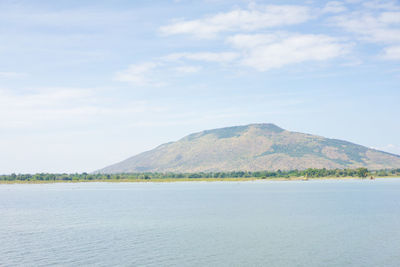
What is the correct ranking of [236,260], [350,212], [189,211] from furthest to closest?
[189,211] → [350,212] → [236,260]

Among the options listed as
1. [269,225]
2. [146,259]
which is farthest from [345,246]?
[146,259]

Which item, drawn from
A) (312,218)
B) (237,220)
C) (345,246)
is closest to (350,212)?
(312,218)

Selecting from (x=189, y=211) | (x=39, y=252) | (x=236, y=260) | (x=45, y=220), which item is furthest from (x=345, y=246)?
(x=45, y=220)

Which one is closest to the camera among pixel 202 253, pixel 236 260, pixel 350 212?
pixel 236 260

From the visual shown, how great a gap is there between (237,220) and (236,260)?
33.2 meters

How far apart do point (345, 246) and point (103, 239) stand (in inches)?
1260

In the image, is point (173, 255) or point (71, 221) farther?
point (71, 221)

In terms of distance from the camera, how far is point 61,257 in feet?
163

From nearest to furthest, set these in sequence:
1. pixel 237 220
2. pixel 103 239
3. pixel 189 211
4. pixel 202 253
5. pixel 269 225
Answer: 1. pixel 202 253
2. pixel 103 239
3. pixel 269 225
4. pixel 237 220
5. pixel 189 211

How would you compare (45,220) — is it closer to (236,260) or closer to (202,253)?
(202,253)

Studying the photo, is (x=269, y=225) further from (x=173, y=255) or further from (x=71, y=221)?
(x=71, y=221)

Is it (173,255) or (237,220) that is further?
(237,220)

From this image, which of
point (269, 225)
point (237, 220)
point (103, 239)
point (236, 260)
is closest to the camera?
point (236, 260)

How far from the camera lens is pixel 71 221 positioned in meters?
83.1
